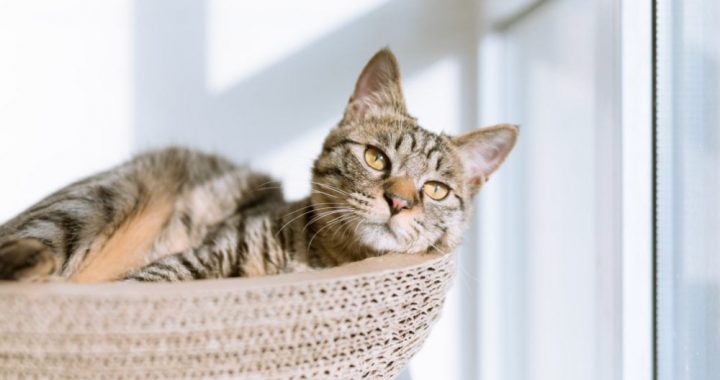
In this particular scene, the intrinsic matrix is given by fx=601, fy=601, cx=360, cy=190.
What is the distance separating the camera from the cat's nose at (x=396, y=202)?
1.25 metres

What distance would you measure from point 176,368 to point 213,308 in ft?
0.40

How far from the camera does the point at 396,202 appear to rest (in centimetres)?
125

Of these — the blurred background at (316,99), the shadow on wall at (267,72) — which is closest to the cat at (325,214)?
the blurred background at (316,99)

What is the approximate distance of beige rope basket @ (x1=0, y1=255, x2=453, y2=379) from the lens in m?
0.85

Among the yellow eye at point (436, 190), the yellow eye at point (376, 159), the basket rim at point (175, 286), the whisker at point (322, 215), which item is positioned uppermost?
the yellow eye at point (376, 159)

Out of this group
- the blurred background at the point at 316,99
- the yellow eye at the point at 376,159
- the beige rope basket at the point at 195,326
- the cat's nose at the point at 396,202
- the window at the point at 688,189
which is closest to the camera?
the beige rope basket at the point at 195,326

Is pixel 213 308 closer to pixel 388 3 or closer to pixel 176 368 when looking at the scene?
pixel 176 368

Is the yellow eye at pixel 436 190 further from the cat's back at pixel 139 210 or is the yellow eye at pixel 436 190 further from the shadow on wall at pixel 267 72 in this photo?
the shadow on wall at pixel 267 72

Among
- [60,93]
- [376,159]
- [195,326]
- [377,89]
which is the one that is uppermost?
[60,93]

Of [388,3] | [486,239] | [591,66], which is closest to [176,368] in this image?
[591,66]

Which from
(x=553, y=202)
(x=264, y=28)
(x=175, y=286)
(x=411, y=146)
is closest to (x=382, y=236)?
(x=411, y=146)

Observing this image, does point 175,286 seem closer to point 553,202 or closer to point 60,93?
point 553,202

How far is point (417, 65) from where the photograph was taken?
2.26m

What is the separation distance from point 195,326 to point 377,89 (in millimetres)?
819
